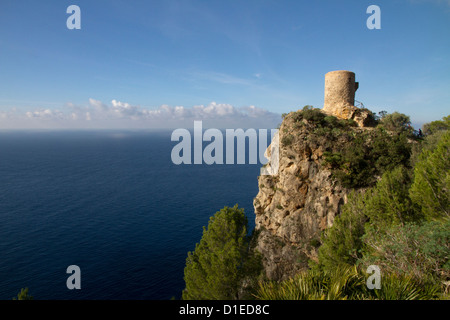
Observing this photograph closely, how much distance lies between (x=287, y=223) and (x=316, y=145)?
9.03 m

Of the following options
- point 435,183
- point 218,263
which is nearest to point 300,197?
point 218,263

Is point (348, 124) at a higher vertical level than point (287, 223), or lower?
higher

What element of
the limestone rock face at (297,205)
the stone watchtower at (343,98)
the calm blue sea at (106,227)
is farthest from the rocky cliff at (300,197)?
the calm blue sea at (106,227)

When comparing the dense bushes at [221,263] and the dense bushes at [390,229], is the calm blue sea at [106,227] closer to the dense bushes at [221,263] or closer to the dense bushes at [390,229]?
the dense bushes at [221,263]

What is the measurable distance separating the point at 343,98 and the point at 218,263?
22442mm

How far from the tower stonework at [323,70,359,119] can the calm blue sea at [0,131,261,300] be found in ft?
108

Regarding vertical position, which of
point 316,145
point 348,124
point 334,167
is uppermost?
point 348,124

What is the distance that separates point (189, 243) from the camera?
48.8m

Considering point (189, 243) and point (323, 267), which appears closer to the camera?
point (323, 267)

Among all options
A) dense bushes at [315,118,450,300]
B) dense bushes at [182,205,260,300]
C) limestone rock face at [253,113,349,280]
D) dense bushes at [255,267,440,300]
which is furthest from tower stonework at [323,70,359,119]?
dense bushes at [255,267,440,300]
